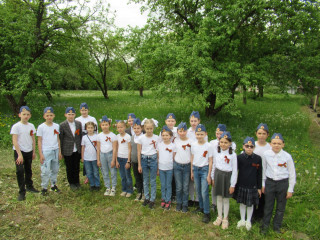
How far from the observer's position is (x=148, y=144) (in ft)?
16.5

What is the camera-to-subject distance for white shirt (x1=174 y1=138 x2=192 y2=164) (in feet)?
15.8

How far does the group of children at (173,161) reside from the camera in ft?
13.8

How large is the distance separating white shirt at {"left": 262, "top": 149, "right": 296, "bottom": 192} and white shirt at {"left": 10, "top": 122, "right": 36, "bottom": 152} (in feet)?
16.6

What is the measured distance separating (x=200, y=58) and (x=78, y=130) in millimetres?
6213

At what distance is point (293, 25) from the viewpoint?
10.3 metres

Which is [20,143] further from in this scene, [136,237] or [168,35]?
[168,35]

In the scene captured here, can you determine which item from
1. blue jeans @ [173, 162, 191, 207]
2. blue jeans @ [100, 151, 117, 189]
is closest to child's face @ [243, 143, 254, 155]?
blue jeans @ [173, 162, 191, 207]

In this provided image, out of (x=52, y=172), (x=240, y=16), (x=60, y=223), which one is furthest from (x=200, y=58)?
(x=60, y=223)

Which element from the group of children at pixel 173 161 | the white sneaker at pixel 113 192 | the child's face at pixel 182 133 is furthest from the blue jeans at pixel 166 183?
the white sneaker at pixel 113 192

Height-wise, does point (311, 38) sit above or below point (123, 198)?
above

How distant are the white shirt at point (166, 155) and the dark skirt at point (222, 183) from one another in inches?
40.2

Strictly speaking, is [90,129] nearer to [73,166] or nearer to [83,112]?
[83,112]

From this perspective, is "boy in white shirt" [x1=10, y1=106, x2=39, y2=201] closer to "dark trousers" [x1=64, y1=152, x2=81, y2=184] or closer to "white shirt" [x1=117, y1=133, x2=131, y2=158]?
"dark trousers" [x1=64, y1=152, x2=81, y2=184]

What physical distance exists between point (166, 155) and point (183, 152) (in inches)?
14.8
